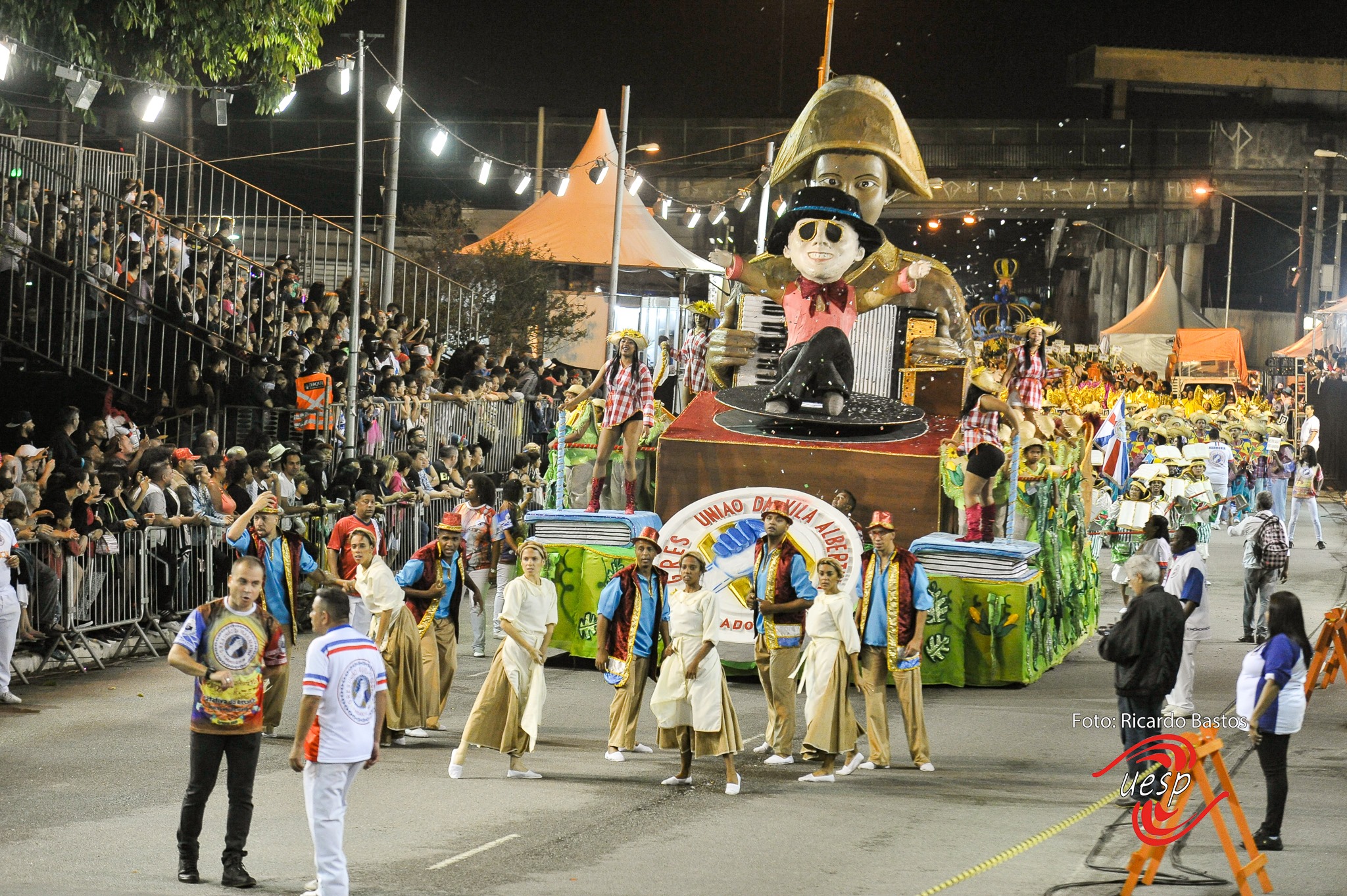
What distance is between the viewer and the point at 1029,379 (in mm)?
15828

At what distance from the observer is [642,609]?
10891 millimetres

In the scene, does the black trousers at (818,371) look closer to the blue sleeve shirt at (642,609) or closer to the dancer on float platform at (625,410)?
the dancer on float platform at (625,410)

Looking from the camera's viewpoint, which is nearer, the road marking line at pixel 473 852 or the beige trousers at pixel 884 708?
the road marking line at pixel 473 852

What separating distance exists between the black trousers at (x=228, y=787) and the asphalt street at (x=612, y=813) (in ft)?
A: 0.69

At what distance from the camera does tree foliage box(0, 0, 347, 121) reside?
15781 millimetres

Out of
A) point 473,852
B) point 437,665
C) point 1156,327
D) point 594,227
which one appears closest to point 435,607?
point 437,665

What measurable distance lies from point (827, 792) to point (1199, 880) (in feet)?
8.55

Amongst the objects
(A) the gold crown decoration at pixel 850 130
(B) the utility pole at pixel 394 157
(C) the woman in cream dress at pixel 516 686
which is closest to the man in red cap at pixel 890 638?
(C) the woman in cream dress at pixel 516 686

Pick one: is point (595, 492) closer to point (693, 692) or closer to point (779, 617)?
point (779, 617)

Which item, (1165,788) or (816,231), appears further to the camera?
(816,231)

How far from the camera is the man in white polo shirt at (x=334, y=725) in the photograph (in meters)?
7.17

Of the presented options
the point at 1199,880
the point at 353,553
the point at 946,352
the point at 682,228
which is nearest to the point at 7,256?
the point at 353,553

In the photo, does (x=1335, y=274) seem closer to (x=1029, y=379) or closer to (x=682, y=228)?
(x=682, y=228)

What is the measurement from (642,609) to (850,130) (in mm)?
7362
